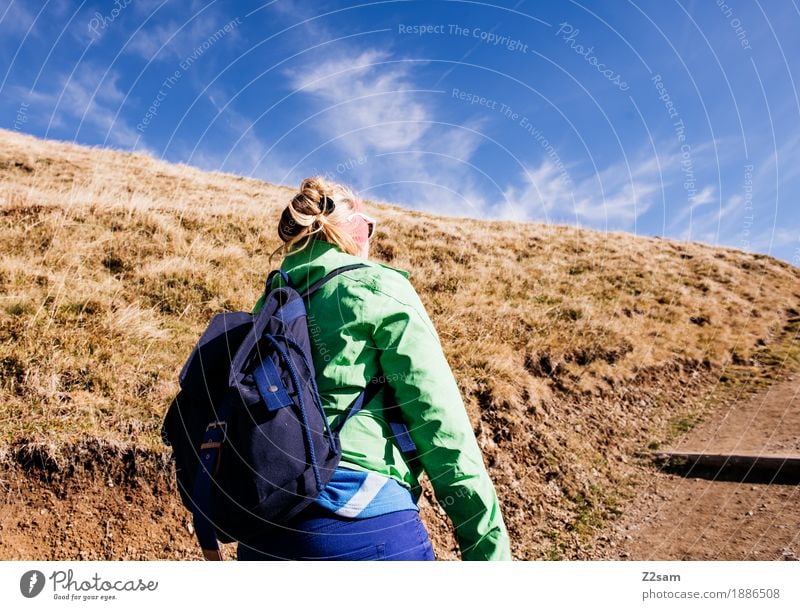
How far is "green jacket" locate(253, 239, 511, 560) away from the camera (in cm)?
166

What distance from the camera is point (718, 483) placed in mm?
5605

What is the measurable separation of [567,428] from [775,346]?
23.8ft

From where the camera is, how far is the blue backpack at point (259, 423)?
152 centimetres

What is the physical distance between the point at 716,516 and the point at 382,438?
4.98 m

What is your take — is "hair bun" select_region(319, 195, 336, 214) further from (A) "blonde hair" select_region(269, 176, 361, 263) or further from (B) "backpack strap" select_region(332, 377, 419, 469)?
(B) "backpack strap" select_region(332, 377, 419, 469)

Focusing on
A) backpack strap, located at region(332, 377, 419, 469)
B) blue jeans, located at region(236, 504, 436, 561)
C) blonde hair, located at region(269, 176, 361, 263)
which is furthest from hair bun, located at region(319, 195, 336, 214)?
blue jeans, located at region(236, 504, 436, 561)

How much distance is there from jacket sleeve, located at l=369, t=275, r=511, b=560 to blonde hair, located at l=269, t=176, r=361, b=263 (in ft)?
1.31

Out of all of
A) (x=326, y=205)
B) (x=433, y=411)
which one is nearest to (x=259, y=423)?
(x=433, y=411)

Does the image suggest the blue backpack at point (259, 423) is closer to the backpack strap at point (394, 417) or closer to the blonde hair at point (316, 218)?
the backpack strap at point (394, 417)

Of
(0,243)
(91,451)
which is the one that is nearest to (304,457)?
(91,451)
